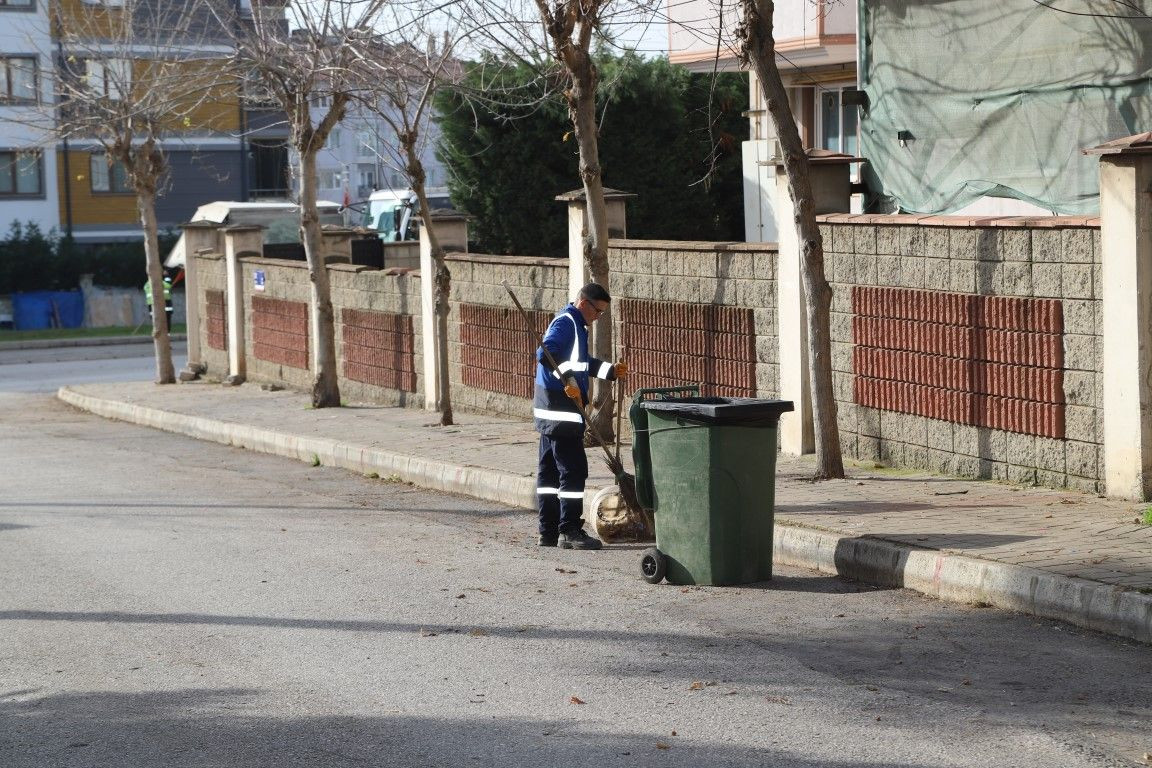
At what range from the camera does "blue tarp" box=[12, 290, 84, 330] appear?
43031mm

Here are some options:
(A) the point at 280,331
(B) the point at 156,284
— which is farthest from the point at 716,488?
(B) the point at 156,284

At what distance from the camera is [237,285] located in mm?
24891

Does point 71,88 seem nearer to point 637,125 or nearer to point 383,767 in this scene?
point 637,125

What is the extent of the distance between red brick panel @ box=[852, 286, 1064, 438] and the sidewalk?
53cm

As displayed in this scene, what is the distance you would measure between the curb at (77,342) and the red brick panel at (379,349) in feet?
57.0

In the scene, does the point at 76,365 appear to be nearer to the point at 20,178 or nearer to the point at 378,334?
the point at 378,334

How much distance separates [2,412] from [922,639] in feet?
61.8

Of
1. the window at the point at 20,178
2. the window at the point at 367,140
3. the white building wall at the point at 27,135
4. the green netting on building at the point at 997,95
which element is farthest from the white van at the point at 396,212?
the green netting on building at the point at 997,95

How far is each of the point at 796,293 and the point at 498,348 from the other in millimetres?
5429

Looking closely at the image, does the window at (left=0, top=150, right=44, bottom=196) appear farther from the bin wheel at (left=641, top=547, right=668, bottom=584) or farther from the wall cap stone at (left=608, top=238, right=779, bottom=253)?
the bin wheel at (left=641, top=547, right=668, bottom=584)

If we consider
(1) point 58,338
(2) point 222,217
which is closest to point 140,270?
(1) point 58,338

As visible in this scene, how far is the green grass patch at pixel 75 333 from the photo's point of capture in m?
38.8

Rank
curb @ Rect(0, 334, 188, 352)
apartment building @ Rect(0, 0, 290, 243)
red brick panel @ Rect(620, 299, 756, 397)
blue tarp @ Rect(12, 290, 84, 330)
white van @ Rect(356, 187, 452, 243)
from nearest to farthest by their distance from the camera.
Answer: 1. red brick panel @ Rect(620, 299, 756, 397)
2. white van @ Rect(356, 187, 452, 243)
3. curb @ Rect(0, 334, 188, 352)
4. blue tarp @ Rect(12, 290, 84, 330)
5. apartment building @ Rect(0, 0, 290, 243)

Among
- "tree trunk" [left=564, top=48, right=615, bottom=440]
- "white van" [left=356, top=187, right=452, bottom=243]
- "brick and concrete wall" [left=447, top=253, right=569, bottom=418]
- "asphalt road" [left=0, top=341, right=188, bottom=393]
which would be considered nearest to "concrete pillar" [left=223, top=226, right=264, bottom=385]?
"asphalt road" [left=0, top=341, right=188, bottom=393]
